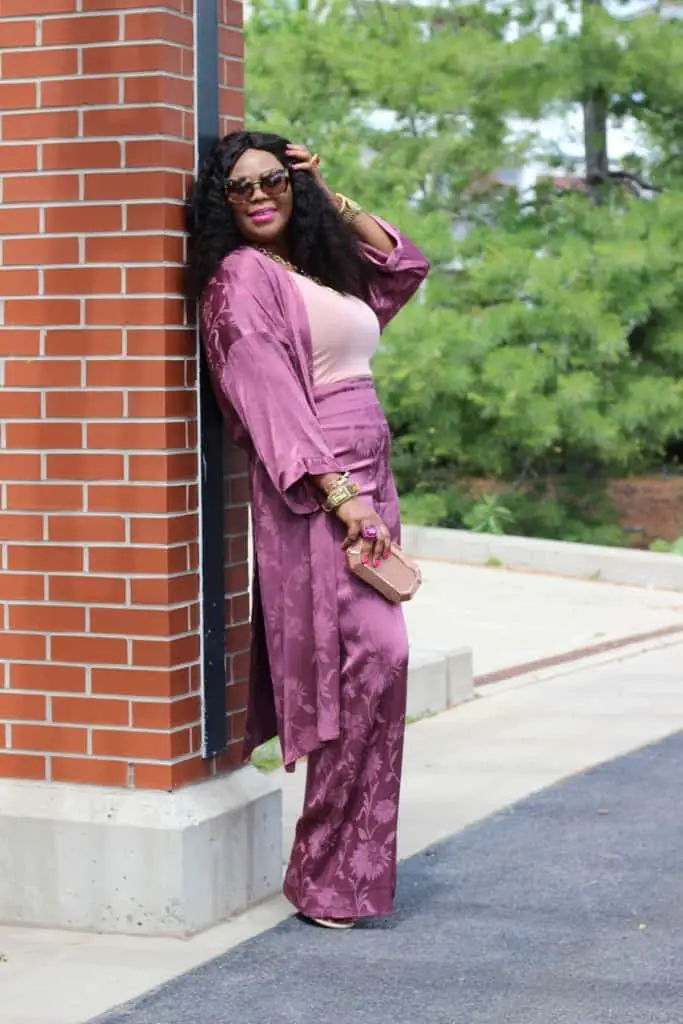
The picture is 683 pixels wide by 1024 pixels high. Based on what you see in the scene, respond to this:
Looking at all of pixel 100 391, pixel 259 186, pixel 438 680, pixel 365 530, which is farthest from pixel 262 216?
pixel 438 680

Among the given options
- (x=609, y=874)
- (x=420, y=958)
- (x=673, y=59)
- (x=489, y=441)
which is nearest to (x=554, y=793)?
(x=609, y=874)

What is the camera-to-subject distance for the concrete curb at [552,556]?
40.1 feet

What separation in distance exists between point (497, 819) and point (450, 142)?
924 centimetres

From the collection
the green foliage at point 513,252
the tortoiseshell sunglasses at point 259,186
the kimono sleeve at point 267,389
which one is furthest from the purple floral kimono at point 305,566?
the green foliage at point 513,252

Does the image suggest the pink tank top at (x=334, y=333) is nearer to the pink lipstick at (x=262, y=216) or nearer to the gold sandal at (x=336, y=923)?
the pink lipstick at (x=262, y=216)

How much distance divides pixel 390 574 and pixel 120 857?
3.15 ft

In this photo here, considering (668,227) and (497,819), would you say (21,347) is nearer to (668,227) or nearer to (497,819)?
(497,819)

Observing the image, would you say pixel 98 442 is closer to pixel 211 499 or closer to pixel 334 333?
pixel 211 499

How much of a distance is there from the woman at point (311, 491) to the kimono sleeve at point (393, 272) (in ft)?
0.72

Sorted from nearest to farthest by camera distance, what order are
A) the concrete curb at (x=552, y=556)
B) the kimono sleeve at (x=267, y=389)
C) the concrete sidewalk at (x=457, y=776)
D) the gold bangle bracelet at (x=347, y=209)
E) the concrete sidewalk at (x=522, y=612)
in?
the concrete sidewalk at (x=457, y=776), the kimono sleeve at (x=267, y=389), the gold bangle bracelet at (x=347, y=209), the concrete sidewalk at (x=522, y=612), the concrete curb at (x=552, y=556)

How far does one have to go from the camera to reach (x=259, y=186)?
4969 millimetres

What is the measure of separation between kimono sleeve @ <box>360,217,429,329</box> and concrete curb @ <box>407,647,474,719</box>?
9.28 ft

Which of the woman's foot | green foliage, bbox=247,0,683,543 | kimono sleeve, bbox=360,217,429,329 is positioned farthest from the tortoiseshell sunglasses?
green foliage, bbox=247,0,683,543

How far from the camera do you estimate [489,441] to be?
14.2 m
